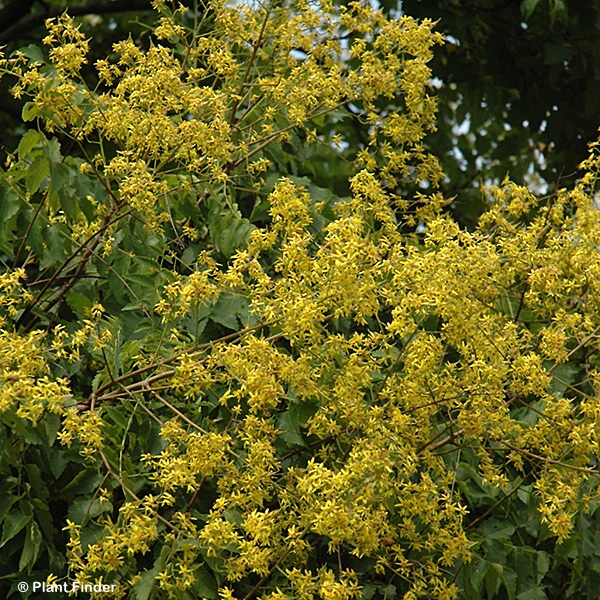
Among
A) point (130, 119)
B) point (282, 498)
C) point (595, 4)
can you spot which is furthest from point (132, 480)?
point (595, 4)

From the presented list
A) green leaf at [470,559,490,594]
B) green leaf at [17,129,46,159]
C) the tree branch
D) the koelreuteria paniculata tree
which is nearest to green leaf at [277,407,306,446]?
the koelreuteria paniculata tree

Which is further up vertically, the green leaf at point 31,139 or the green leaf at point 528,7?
the green leaf at point 31,139

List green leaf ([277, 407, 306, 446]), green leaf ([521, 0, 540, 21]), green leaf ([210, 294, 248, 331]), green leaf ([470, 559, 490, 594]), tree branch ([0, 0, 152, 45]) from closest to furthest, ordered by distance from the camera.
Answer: green leaf ([277, 407, 306, 446]) < green leaf ([470, 559, 490, 594]) < green leaf ([210, 294, 248, 331]) < green leaf ([521, 0, 540, 21]) < tree branch ([0, 0, 152, 45])

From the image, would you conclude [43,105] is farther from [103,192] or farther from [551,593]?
[551,593]

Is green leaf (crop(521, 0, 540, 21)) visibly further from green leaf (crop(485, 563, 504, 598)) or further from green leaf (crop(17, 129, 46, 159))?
green leaf (crop(485, 563, 504, 598))

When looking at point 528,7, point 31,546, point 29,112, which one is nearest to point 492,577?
point 31,546

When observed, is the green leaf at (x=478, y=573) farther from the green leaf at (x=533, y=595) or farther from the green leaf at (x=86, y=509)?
the green leaf at (x=86, y=509)

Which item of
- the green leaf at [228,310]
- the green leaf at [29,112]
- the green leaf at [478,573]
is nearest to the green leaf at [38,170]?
the green leaf at [29,112]

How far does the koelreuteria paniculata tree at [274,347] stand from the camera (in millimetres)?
2307

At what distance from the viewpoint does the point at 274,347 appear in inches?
97.7

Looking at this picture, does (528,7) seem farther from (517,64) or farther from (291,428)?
(291,428)

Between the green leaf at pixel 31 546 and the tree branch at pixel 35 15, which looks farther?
the tree branch at pixel 35 15

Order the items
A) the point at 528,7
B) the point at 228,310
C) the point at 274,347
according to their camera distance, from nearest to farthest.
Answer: the point at 274,347, the point at 228,310, the point at 528,7

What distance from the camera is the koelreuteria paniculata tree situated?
2.31m
